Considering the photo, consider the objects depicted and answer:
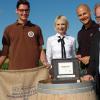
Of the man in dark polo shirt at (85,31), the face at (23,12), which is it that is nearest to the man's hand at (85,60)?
the man in dark polo shirt at (85,31)

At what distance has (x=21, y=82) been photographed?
5.68 m

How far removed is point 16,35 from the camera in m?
5.94

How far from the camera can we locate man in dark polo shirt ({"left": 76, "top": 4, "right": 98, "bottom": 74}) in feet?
19.4

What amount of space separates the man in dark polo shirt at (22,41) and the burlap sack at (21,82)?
0.29 m

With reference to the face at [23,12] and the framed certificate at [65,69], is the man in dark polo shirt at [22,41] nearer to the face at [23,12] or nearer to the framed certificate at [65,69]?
the face at [23,12]

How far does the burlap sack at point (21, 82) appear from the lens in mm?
5684

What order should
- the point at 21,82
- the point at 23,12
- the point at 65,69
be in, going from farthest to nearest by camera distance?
the point at 23,12, the point at 21,82, the point at 65,69

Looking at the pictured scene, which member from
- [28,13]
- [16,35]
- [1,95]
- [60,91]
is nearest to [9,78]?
[1,95]

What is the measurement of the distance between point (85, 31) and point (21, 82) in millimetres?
→ 1411

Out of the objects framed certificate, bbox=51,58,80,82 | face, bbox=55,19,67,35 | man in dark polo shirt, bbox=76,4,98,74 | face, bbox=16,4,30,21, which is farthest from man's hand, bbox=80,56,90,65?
face, bbox=16,4,30,21

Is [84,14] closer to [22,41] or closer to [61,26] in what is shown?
[61,26]

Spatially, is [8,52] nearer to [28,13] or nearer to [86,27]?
[28,13]

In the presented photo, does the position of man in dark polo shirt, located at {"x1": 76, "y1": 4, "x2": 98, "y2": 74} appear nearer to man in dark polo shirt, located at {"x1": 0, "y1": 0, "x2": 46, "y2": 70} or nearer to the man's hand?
the man's hand

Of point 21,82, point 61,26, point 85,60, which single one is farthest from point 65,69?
point 61,26
